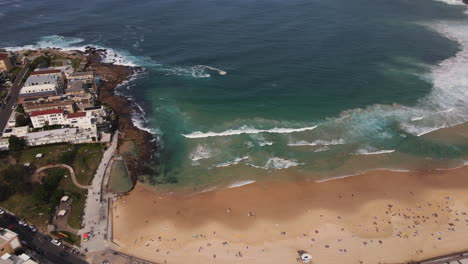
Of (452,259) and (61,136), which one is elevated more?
(61,136)

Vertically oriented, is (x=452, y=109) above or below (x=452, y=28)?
below

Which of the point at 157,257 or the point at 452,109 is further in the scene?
the point at 452,109

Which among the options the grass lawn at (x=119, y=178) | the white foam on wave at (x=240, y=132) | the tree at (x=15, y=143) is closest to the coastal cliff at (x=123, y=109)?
the grass lawn at (x=119, y=178)

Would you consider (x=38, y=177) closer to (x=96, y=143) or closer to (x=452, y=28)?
(x=96, y=143)

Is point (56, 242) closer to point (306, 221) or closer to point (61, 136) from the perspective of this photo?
point (61, 136)

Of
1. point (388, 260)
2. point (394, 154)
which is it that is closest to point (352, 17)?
point (394, 154)

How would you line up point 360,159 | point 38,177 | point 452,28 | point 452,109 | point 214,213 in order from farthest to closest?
point 452,28, point 452,109, point 360,159, point 38,177, point 214,213

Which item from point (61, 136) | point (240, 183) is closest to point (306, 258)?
point (240, 183)
